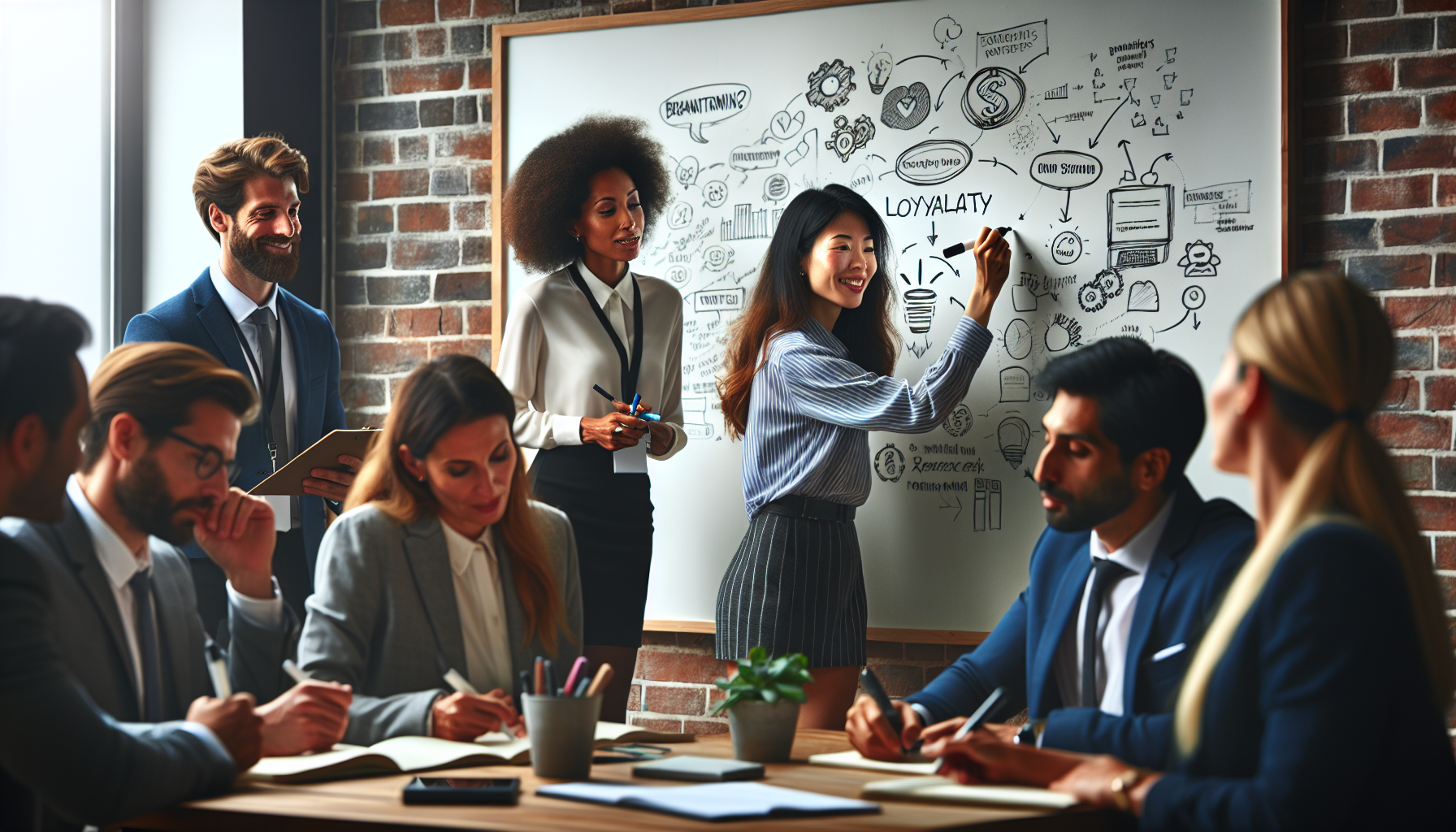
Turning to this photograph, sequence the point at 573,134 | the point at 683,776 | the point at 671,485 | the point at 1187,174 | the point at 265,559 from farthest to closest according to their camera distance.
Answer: the point at 671,485
the point at 573,134
the point at 1187,174
the point at 265,559
the point at 683,776

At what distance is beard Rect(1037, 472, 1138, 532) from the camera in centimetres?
186

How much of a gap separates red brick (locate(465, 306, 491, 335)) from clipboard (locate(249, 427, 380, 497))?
1.28 metres

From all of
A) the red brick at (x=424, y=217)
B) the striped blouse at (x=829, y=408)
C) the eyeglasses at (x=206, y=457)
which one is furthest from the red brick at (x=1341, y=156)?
the eyeglasses at (x=206, y=457)

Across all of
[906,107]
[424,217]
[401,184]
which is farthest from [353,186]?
[906,107]

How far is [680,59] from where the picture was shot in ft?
12.1

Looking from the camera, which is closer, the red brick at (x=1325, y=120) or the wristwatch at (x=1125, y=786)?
the wristwatch at (x=1125, y=786)

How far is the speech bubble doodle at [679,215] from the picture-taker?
3689mm

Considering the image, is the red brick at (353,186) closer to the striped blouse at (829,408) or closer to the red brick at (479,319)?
the red brick at (479,319)

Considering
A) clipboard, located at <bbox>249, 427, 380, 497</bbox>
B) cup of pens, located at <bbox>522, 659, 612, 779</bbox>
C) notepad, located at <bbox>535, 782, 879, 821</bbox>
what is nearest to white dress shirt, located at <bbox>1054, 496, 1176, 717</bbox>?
notepad, located at <bbox>535, 782, 879, 821</bbox>

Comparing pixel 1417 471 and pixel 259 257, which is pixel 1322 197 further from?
pixel 259 257

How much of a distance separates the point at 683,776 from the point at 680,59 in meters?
2.59

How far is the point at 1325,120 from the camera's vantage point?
10.3ft

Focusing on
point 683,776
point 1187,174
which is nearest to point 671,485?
point 1187,174

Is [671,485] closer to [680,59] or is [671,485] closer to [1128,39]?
[680,59]
